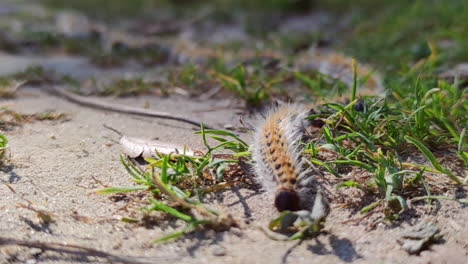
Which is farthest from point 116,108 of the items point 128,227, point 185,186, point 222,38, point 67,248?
point 222,38

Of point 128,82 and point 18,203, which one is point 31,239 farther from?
point 128,82

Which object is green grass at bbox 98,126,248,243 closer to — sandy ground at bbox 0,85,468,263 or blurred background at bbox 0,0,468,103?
sandy ground at bbox 0,85,468,263

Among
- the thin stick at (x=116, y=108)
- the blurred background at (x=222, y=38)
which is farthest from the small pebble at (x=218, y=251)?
the blurred background at (x=222, y=38)

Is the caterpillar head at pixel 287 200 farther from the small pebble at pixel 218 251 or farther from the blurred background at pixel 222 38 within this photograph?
the blurred background at pixel 222 38

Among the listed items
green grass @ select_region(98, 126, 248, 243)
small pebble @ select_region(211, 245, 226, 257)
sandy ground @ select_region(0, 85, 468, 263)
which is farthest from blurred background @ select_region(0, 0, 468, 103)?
small pebble @ select_region(211, 245, 226, 257)

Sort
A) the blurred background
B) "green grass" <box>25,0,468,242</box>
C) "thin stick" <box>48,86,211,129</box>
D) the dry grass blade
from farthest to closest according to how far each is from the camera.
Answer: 1. the blurred background
2. "thin stick" <box>48,86,211,129</box>
3. the dry grass blade
4. "green grass" <box>25,0,468,242</box>

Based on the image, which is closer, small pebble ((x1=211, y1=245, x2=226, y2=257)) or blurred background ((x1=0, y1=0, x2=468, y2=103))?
small pebble ((x1=211, y1=245, x2=226, y2=257))

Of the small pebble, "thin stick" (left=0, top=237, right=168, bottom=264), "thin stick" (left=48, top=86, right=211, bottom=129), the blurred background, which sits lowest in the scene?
"thin stick" (left=0, top=237, right=168, bottom=264)

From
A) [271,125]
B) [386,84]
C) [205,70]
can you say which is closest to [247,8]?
[205,70]
